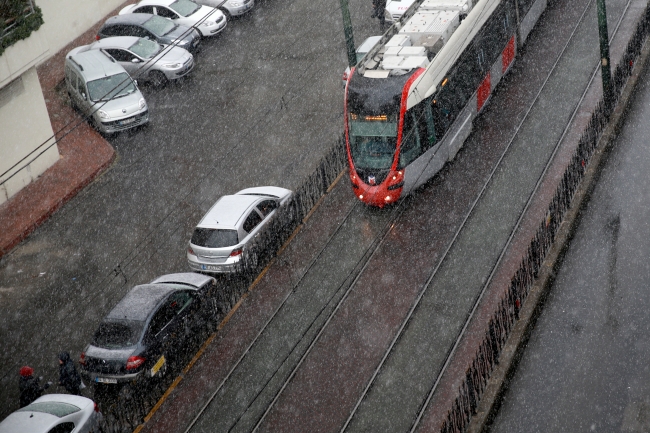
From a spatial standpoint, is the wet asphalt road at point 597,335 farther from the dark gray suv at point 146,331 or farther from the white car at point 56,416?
the white car at point 56,416

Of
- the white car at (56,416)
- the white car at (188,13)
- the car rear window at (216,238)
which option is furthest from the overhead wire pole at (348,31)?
the white car at (56,416)

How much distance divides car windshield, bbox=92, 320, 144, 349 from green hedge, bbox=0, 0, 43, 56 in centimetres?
826

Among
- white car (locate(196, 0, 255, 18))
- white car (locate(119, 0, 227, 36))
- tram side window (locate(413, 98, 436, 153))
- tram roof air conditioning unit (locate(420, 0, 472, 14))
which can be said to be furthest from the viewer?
white car (locate(196, 0, 255, 18))

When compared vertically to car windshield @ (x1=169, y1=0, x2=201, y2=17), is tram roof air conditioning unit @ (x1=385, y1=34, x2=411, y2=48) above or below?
above

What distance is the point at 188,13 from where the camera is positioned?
31.9 m

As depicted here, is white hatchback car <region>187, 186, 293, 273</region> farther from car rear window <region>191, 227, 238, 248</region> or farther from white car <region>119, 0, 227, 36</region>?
white car <region>119, 0, 227, 36</region>

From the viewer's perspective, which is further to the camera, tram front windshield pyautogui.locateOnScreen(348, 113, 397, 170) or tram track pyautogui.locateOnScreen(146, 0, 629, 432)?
tram front windshield pyautogui.locateOnScreen(348, 113, 397, 170)

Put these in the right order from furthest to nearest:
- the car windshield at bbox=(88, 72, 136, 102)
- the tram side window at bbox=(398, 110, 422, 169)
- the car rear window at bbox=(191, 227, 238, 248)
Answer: the car windshield at bbox=(88, 72, 136, 102) → the tram side window at bbox=(398, 110, 422, 169) → the car rear window at bbox=(191, 227, 238, 248)

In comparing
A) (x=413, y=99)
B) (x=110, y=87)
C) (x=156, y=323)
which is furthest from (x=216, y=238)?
(x=110, y=87)

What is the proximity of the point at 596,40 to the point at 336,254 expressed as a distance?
12686 millimetres

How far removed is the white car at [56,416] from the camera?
1509 centimetres

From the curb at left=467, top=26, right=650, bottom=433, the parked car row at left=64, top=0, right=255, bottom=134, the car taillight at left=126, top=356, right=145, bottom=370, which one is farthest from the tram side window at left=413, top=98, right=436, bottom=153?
the parked car row at left=64, top=0, right=255, bottom=134

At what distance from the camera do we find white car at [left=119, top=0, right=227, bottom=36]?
3159cm

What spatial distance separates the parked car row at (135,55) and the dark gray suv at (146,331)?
9.01m
